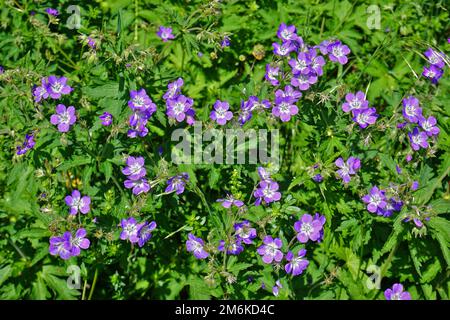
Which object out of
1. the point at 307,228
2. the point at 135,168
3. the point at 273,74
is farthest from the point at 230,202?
the point at 273,74

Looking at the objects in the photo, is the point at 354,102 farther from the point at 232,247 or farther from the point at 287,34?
the point at 232,247

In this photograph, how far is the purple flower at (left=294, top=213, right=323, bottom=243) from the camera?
11.0 ft

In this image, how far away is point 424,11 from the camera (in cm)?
517

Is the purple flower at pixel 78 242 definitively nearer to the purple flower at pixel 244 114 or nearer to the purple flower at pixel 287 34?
the purple flower at pixel 244 114

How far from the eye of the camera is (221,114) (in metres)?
3.50

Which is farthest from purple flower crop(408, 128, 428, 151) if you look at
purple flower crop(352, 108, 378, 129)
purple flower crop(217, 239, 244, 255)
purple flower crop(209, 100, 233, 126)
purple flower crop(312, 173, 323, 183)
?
purple flower crop(217, 239, 244, 255)

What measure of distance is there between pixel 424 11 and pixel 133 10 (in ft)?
9.77

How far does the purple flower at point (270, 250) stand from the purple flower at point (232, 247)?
0.14 meters

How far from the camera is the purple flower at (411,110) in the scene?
3.42m

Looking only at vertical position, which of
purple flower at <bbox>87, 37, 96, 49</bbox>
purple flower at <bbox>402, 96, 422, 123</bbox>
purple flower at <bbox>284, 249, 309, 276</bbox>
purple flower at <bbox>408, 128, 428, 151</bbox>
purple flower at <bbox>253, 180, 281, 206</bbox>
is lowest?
purple flower at <bbox>284, 249, 309, 276</bbox>

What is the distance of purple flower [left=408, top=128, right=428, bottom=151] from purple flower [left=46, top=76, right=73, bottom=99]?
237 cm

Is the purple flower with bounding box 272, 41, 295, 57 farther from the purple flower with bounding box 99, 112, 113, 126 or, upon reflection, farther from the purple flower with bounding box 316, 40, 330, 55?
the purple flower with bounding box 99, 112, 113, 126
